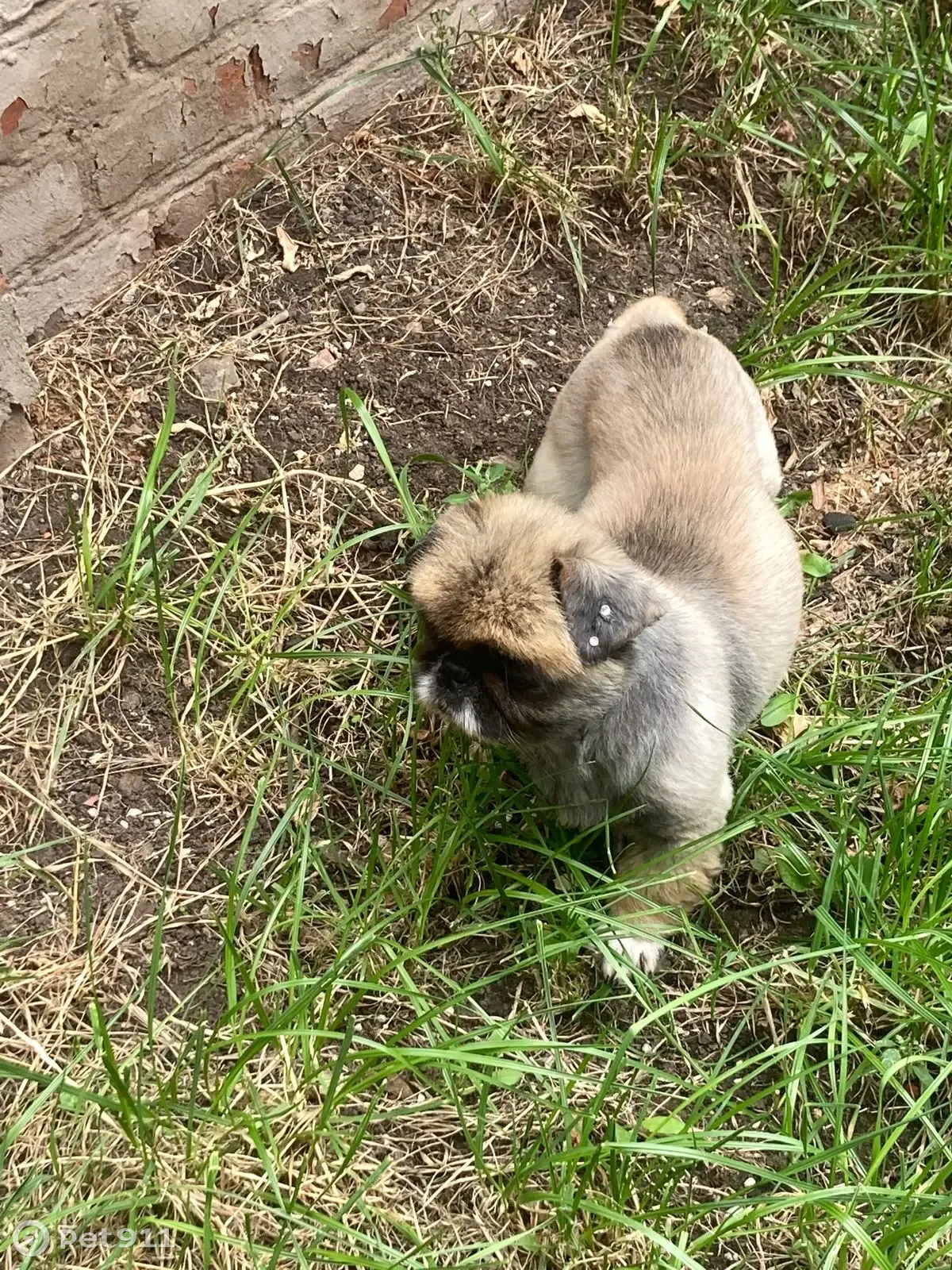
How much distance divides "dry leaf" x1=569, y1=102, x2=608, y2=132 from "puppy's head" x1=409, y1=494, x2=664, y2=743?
8.05 feet

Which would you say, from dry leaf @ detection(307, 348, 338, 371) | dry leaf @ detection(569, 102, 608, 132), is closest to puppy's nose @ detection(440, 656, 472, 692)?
dry leaf @ detection(307, 348, 338, 371)

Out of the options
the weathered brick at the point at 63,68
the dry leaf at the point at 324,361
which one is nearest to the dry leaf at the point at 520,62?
the dry leaf at the point at 324,361

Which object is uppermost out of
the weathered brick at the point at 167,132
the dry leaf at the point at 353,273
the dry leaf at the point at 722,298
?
the weathered brick at the point at 167,132

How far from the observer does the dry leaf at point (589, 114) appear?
449 centimetres

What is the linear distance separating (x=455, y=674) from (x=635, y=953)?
1.06 meters

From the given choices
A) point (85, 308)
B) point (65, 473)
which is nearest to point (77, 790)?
point (65, 473)

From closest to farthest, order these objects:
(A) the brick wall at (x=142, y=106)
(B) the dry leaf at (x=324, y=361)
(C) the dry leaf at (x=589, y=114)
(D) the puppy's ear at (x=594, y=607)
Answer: (D) the puppy's ear at (x=594, y=607) < (A) the brick wall at (x=142, y=106) < (B) the dry leaf at (x=324, y=361) < (C) the dry leaf at (x=589, y=114)

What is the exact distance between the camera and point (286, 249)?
4184mm

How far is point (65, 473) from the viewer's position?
3668mm

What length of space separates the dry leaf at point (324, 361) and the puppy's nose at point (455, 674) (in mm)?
1749

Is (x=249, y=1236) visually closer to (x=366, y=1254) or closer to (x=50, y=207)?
(x=366, y=1254)

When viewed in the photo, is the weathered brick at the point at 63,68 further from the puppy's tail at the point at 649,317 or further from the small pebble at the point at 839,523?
the small pebble at the point at 839,523

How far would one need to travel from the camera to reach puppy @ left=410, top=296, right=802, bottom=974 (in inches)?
Answer: 99.8

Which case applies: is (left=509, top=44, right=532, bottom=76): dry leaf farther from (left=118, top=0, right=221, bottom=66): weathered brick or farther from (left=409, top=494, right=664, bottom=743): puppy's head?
(left=409, top=494, right=664, bottom=743): puppy's head
